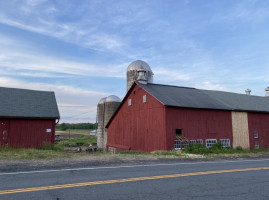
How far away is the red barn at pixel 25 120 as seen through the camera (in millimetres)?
17625

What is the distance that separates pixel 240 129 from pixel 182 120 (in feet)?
25.8

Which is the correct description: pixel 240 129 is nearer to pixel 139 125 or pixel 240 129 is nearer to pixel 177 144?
pixel 177 144

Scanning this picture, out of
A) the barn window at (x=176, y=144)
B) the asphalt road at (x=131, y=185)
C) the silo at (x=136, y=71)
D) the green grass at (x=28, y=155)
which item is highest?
the silo at (x=136, y=71)

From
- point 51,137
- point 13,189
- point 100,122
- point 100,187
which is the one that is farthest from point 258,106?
point 13,189

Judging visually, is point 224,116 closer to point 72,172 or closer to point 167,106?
point 167,106

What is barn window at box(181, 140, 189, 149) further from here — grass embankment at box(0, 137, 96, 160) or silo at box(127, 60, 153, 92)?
silo at box(127, 60, 153, 92)

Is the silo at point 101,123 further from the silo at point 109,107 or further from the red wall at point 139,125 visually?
the red wall at point 139,125

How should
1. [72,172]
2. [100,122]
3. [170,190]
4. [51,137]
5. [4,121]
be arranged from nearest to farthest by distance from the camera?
[170,190]
[72,172]
[4,121]
[51,137]
[100,122]

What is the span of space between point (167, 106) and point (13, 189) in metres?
13.9

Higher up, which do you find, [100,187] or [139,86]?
[139,86]

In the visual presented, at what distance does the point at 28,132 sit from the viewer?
18234 millimetres

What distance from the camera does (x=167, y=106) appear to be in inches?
716

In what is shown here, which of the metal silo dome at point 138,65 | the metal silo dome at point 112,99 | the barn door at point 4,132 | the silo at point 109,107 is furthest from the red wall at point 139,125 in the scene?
the barn door at point 4,132

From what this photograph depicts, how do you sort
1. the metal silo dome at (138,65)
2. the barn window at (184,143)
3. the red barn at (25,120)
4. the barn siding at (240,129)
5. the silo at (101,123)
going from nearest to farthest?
the red barn at (25,120)
the barn window at (184,143)
the barn siding at (240,129)
the metal silo dome at (138,65)
the silo at (101,123)
